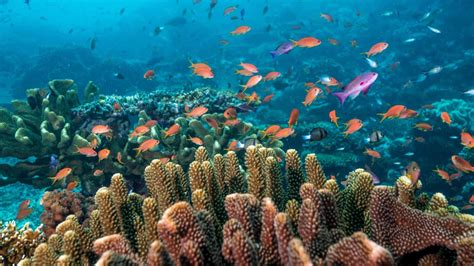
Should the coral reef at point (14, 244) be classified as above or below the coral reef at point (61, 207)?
above

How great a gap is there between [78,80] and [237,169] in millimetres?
27458

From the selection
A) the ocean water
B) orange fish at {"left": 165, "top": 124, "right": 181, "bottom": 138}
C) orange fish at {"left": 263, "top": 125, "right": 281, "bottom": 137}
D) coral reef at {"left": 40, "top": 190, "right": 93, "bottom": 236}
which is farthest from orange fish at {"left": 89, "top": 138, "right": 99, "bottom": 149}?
orange fish at {"left": 263, "top": 125, "right": 281, "bottom": 137}

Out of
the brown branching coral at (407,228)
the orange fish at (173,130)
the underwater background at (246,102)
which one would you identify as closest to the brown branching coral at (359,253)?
the brown branching coral at (407,228)

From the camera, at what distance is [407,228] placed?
6.66 feet

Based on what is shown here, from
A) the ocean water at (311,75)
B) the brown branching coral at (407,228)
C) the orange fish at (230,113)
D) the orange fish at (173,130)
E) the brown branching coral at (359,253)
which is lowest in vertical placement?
the ocean water at (311,75)

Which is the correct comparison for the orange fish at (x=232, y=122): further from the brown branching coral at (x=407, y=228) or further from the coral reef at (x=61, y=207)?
the brown branching coral at (x=407, y=228)

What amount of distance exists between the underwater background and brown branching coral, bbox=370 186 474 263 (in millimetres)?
3038

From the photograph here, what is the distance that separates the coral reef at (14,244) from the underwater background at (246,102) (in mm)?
1154

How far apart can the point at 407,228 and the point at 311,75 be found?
21455 millimetres

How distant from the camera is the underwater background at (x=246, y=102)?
661 centimetres

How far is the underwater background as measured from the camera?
661cm

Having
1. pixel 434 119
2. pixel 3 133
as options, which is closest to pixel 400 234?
pixel 3 133

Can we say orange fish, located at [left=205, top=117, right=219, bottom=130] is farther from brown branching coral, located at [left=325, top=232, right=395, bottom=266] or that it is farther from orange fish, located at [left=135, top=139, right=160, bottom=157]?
brown branching coral, located at [left=325, top=232, right=395, bottom=266]

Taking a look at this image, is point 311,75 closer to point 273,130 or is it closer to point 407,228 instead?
point 273,130
